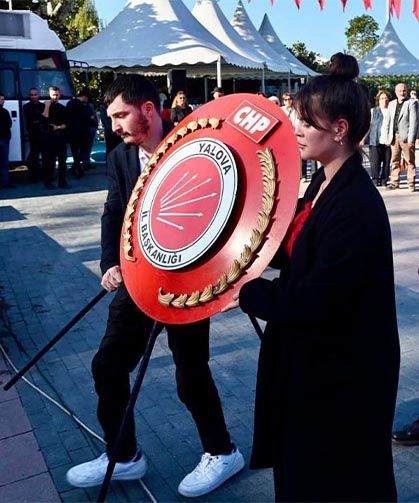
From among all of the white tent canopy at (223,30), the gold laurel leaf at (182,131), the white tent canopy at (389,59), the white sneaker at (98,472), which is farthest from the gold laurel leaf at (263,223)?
the white tent canopy at (389,59)

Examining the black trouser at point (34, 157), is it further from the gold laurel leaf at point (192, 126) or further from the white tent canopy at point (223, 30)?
the gold laurel leaf at point (192, 126)

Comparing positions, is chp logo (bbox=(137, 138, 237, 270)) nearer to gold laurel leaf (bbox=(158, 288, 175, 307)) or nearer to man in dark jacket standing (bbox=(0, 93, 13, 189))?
gold laurel leaf (bbox=(158, 288, 175, 307))

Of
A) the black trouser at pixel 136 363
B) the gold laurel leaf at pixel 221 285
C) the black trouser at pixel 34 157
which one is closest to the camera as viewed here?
the gold laurel leaf at pixel 221 285

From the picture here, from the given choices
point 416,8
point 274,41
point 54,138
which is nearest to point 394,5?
point 416,8

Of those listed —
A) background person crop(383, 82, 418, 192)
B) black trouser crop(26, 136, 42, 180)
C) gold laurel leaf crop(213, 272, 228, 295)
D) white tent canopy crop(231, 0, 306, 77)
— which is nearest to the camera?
gold laurel leaf crop(213, 272, 228, 295)

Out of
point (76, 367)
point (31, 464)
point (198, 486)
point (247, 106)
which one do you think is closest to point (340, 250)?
point (247, 106)

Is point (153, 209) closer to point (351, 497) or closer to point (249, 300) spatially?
point (249, 300)

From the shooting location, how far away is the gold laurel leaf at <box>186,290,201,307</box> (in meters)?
2.02

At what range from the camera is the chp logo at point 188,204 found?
6.66 feet

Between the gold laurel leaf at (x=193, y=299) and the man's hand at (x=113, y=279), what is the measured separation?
58cm

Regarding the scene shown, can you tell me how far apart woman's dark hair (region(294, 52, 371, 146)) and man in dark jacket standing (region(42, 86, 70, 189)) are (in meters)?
11.1

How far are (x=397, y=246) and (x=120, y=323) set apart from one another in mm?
5496

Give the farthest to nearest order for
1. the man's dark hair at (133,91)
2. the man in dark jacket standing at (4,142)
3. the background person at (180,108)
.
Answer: the man in dark jacket standing at (4,142) < the background person at (180,108) < the man's dark hair at (133,91)

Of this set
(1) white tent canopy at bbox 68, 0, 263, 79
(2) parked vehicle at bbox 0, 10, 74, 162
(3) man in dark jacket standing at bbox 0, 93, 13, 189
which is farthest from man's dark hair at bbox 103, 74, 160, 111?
(1) white tent canopy at bbox 68, 0, 263, 79
